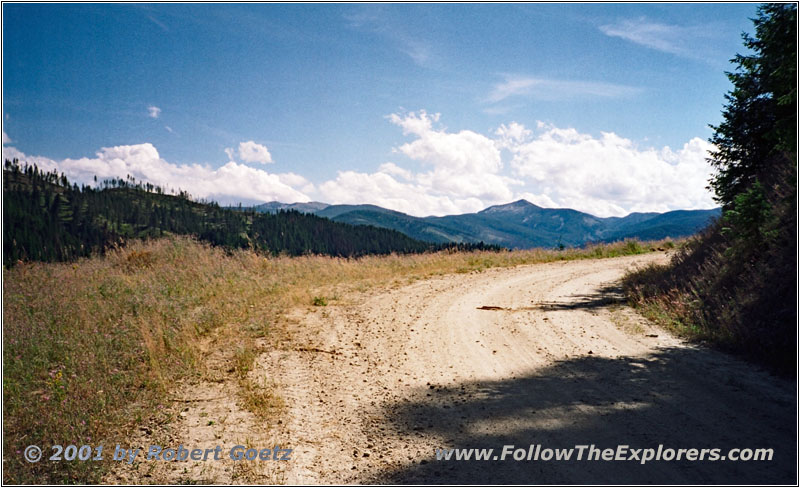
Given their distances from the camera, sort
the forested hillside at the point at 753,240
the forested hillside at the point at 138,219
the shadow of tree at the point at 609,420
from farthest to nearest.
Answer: the forested hillside at the point at 138,219 → the forested hillside at the point at 753,240 → the shadow of tree at the point at 609,420

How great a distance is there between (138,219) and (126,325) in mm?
111051

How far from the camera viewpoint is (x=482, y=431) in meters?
4.87

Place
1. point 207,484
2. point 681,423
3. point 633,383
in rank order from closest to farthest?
point 207,484
point 681,423
point 633,383

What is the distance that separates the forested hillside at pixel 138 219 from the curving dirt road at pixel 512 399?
192 ft

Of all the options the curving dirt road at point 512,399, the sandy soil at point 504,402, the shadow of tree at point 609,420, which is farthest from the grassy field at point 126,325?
the shadow of tree at point 609,420

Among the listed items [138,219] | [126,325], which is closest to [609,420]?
[126,325]

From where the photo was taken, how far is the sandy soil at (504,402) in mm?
4129

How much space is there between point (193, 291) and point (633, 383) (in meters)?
10.8

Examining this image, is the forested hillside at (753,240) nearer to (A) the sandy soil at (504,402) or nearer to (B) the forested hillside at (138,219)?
(A) the sandy soil at (504,402)

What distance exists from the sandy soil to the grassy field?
0.84m

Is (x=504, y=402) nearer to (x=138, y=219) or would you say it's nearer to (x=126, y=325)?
(x=126, y=325)

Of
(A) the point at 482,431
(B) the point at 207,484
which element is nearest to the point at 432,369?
(A) the point at 482,431

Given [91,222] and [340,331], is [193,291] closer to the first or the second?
[340,331]

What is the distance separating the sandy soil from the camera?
4.13m
